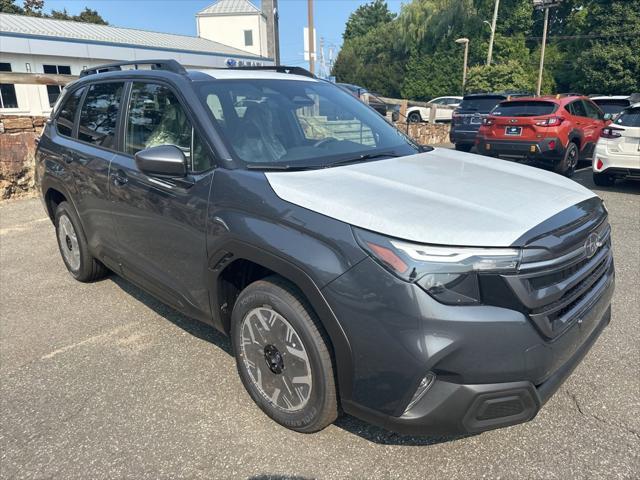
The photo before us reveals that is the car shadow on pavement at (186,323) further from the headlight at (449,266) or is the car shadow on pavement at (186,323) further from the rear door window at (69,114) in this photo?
the headlight at (449,266)

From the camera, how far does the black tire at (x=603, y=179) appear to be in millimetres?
8853

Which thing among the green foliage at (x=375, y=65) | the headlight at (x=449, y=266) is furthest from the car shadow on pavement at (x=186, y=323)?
the green foliage at (x=375, y=65)

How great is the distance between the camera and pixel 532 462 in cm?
228

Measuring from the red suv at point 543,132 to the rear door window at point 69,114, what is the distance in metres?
8.70

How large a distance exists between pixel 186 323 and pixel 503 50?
167ft

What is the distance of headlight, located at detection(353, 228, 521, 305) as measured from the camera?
1881 mm

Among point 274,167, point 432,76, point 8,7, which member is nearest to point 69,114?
point 274,167

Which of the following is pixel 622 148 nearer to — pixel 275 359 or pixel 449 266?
pixel 449 266

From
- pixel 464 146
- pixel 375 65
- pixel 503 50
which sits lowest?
pixel 464 146

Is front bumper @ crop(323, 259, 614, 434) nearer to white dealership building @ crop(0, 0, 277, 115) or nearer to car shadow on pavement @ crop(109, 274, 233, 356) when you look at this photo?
car shadow on pavement @ crop(109, 274, 233, 356)

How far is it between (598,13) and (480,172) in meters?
42.9

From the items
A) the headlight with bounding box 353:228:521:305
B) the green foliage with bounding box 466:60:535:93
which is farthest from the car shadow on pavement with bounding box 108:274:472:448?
the green foliage with bounding box 466:60:535:93

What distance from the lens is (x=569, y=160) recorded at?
33.9ft

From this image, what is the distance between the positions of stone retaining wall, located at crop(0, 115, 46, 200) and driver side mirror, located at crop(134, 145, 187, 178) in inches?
261
